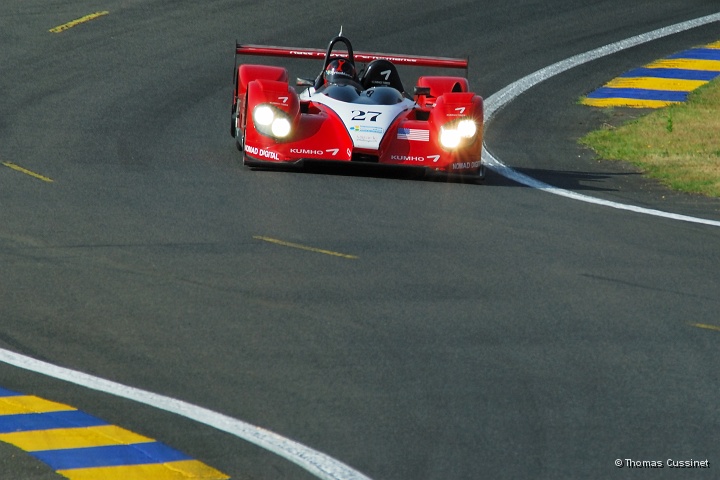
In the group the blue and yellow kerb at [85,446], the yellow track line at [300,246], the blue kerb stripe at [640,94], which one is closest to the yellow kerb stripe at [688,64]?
the blue kerb stripe at [640,94]

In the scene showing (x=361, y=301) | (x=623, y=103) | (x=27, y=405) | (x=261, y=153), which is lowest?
(x=27, y=405)

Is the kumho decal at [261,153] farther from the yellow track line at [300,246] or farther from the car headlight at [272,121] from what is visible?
the yellow track line at [300,246]

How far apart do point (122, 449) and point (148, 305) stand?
7.68 ft

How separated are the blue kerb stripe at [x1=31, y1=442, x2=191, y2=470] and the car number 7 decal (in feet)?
24.1

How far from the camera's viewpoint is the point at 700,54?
2247cm

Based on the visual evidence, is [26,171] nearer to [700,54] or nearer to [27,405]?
[27,405]

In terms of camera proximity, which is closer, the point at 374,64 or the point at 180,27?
the point at 374,64

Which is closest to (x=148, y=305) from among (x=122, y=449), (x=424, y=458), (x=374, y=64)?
(x=122, y=449)

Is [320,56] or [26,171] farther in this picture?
[320,56]

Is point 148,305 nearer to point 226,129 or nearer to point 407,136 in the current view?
point 407,136

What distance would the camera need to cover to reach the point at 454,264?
32.5ft

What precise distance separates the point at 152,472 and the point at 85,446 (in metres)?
0.47

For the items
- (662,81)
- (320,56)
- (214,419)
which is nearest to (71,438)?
(214,419)
